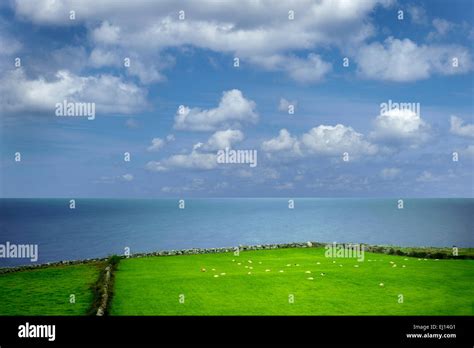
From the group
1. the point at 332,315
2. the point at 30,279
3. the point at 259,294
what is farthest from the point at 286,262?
the point at 30,279
